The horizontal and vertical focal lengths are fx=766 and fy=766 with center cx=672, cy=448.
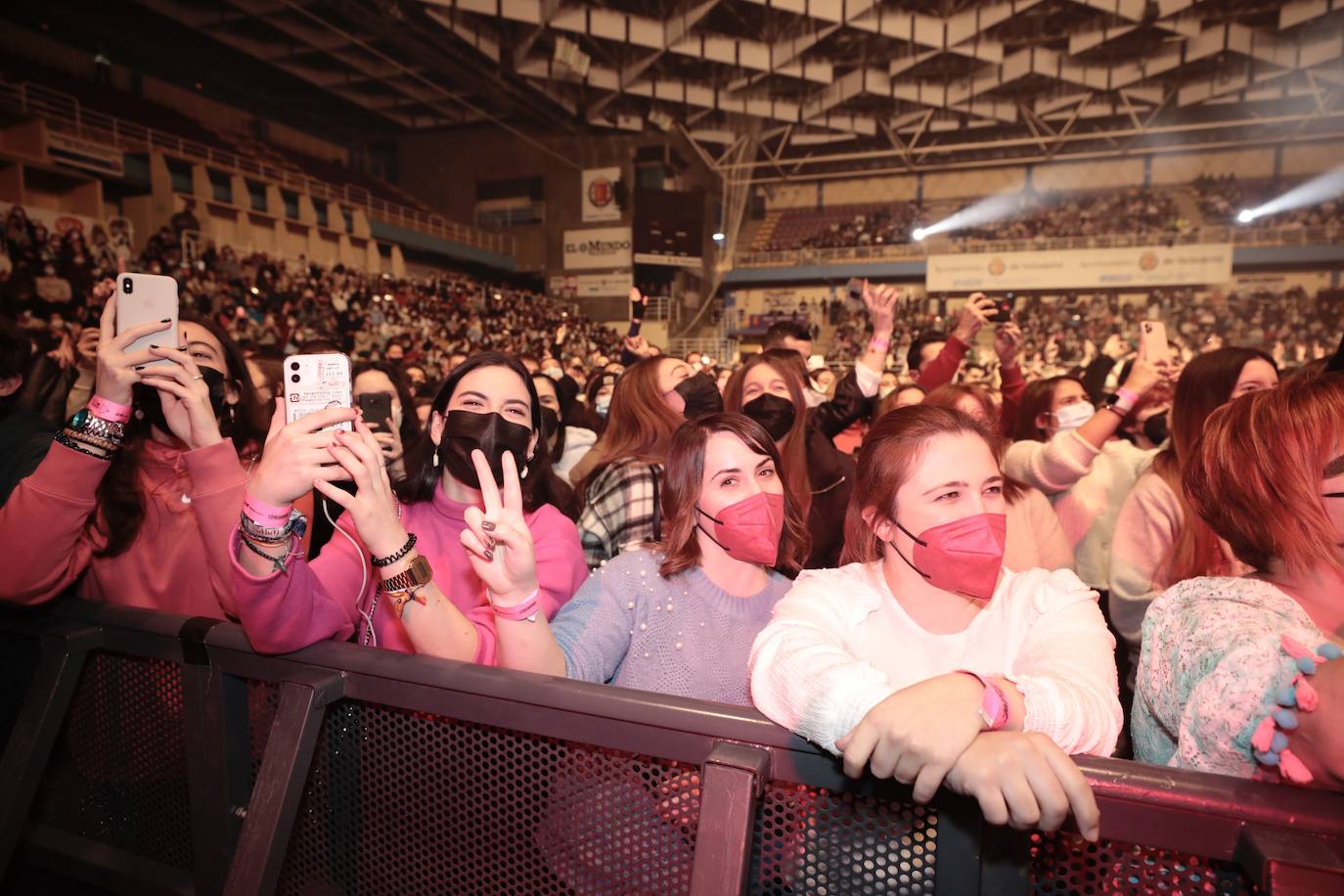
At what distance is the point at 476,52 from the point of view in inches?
725

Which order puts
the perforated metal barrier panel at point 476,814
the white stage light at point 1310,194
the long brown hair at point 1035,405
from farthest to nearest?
the white stage light at point 1310,194
the long brown hair at point 1035,405
the perforated metal barrier panel at point 476,814

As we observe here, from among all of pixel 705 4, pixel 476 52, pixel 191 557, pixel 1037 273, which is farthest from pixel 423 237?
pixel 191 557

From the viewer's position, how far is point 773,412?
2881 mm

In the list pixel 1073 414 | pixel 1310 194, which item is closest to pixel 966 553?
pixel 1073 414

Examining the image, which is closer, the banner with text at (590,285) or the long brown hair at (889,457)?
the long brown hair at (889,457)

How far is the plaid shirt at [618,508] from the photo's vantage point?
2.53 metres

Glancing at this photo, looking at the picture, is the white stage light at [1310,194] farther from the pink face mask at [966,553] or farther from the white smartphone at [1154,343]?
the pink face mask at [966,553]

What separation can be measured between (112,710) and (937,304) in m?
23.4

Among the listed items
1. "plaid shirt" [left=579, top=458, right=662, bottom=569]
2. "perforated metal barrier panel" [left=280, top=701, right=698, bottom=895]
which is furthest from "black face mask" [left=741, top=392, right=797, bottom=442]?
"perforated metal barrier panel" [left=280, top=701, right=698, bottom=895]

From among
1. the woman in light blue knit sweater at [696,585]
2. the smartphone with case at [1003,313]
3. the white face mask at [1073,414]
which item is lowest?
the woman in light blue knit sweater at [696,585]

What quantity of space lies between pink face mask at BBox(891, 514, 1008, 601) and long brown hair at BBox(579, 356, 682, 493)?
1.56 metres

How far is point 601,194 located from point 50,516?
23.3 meters

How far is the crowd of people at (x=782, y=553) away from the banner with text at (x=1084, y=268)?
64.5ft

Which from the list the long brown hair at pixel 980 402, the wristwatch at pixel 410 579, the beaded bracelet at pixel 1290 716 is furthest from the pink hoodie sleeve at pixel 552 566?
the long brown hair at pixel 980 402
